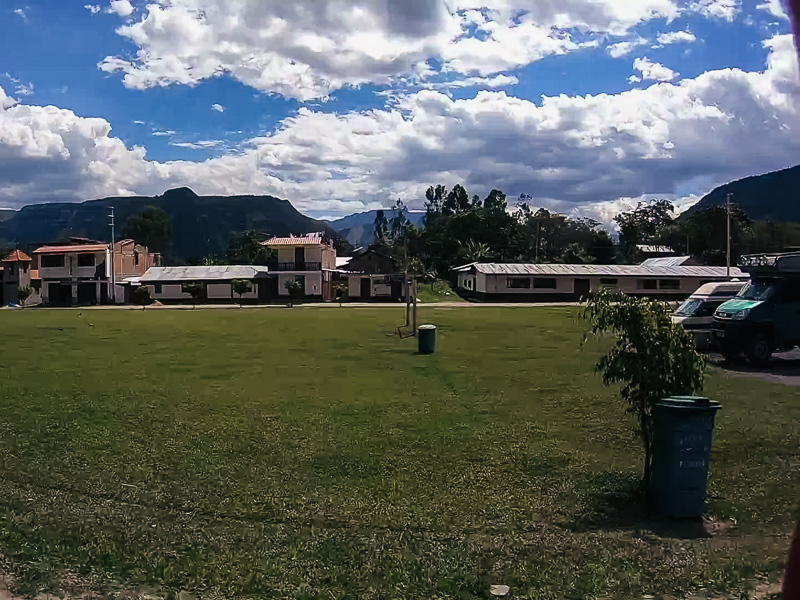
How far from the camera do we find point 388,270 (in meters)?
71.6

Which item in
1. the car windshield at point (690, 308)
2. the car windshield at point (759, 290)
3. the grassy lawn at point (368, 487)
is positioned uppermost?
the car windshield at point (759, 290)

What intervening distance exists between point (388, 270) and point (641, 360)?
64200 mm

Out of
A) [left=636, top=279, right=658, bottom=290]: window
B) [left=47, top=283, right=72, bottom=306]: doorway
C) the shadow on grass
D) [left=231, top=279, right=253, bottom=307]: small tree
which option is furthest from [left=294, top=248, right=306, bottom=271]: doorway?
the shadow on grass

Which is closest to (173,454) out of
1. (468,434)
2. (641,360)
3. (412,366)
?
(468,434)

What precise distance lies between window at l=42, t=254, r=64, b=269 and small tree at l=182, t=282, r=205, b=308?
1228 centimetres

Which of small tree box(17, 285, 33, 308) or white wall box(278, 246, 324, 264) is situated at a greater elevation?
white wall box(278, 246, 324, 264)

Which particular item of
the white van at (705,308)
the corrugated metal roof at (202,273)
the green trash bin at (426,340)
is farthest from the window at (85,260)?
the white van at (705,308)

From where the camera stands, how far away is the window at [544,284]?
6900cm

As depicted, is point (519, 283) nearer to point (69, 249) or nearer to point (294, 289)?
point (294, 289)

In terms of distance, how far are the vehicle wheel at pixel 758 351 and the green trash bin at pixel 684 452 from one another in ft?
44.4

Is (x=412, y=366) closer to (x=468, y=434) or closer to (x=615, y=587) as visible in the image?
(x=468, y=434)

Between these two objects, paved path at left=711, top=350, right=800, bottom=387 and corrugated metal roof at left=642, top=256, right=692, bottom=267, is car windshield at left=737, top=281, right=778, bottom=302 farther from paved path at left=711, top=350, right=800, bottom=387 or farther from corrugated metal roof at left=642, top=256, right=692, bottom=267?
corrugated metal roof at left=642, top=256, right=692, bottom=267

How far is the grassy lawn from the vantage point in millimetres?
5363

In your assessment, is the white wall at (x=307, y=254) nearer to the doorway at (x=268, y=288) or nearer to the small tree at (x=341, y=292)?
the doorway at (x=268, y=288)
